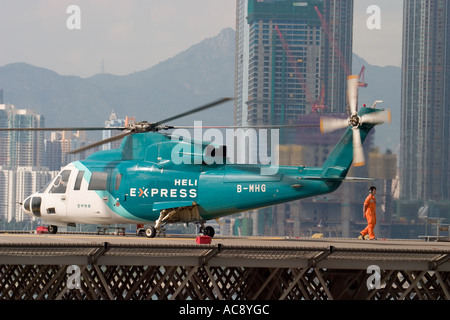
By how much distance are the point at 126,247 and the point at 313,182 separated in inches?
446

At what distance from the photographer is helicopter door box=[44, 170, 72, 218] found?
128 feet

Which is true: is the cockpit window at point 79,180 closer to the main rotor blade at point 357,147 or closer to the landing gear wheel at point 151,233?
the landing gear wheel at point 151,233

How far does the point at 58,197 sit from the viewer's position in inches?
1547

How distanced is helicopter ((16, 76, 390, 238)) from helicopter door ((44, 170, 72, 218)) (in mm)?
40

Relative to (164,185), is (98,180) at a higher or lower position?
higher

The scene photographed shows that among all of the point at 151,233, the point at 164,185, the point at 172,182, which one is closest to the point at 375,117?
the point at 172,182

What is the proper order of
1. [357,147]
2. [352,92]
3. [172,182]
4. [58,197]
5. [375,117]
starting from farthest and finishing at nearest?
1. [58,197]
2. [172,182]
3. [352,92]
4. [357,147]
5. [375,117]

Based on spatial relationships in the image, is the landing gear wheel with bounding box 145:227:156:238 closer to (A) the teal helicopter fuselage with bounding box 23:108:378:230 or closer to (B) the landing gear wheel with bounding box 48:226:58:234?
(A) the teal helicopter fuselage with bounding box 23:108:378:230

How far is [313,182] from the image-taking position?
115 ft

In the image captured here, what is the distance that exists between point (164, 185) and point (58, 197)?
5010mm

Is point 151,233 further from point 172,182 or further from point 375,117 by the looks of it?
point 375,117
